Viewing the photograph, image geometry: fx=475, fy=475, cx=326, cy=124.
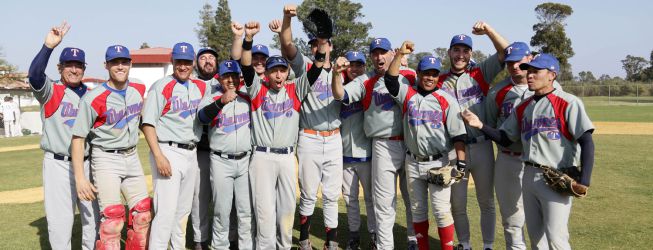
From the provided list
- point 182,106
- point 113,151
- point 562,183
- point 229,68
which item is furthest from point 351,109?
point 113,151

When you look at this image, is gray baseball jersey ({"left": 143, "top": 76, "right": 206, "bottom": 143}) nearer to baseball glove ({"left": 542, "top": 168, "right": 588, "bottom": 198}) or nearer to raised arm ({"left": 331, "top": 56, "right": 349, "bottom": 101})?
raised arm ({"left": 331, "top": 56, "right": 349, "bottom": 101})

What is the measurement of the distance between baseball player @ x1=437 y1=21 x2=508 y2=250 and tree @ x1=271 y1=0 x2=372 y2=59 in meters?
41.7

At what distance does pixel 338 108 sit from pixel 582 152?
7.20 ft

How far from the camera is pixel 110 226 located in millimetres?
3836

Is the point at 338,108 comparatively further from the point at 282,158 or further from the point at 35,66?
the point at 35,66

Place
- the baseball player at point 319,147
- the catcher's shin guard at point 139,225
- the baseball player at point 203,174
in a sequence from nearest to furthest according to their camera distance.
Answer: the catcher's shin guard at point 139,225 → the baseball player at point 319,147 → the baseball player at point 203,174

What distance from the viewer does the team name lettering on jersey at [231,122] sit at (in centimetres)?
432

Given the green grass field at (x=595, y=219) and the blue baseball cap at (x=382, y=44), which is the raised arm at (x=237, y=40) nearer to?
the blue baseball cap at (x=382, y=44)

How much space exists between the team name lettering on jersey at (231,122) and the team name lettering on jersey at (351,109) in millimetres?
1035

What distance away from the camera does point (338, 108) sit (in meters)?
4.70

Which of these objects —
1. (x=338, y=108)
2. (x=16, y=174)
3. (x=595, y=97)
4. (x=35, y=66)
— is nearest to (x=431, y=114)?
(x=338, y=108)

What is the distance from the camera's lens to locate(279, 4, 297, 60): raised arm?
4.12m

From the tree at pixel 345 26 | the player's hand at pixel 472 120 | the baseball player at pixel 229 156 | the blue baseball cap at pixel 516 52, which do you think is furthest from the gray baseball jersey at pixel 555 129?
the tree at pixel 345 26

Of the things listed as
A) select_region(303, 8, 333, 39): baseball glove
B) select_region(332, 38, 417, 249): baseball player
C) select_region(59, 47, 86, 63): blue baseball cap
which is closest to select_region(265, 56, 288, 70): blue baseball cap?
select_region(303, 8, 333, 39): baseball glove
